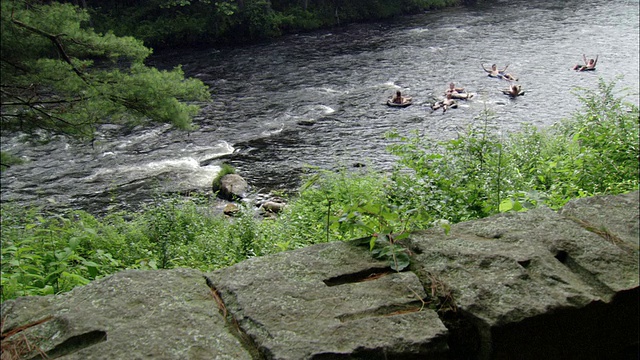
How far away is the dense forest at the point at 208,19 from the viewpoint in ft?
85.5

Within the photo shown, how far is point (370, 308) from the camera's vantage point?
1.94 metres

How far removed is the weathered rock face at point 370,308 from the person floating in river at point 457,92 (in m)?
14.9

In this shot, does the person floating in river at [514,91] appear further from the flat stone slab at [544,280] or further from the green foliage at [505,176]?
the flat stone slab at [544,280]

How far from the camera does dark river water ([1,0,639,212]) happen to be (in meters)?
12.2

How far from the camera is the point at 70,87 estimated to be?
20.5 feet

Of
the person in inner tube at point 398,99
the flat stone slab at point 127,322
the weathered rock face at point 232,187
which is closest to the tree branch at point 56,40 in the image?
the flat stone slab at point 127,322

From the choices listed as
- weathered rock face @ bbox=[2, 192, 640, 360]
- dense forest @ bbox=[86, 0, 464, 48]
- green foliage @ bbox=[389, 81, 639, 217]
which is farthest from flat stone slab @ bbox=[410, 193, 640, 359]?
dense forest @ bbox=[86, 0, 464, 48]

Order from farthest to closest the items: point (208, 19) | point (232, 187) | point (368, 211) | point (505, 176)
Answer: point (208, 19), point (232, 187), point (505, 176), point (368, 211)

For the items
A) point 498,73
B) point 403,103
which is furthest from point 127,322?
point 498,73

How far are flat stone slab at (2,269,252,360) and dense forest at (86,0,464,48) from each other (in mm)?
24824

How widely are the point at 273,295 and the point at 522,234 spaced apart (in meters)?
1.12

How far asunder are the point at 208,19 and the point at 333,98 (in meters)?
11.8

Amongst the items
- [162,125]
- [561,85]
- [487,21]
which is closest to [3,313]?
[162,125]

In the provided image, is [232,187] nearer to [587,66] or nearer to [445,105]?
[445,105]
